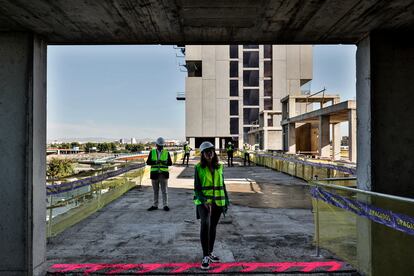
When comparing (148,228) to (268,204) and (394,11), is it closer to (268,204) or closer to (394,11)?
(268,204)

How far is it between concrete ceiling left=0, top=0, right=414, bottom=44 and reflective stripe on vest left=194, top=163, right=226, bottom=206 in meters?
1.92

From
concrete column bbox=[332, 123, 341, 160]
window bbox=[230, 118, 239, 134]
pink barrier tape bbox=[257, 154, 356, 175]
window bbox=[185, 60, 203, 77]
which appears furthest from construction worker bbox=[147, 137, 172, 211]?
window bbox=[230, 118, 239, 134]

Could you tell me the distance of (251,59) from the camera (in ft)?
218

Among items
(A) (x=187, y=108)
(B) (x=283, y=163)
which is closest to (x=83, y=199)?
(B) (x=283, y=163)

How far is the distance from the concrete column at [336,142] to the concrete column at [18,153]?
88.7 ft

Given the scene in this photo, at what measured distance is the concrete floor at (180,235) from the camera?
520 centimetres

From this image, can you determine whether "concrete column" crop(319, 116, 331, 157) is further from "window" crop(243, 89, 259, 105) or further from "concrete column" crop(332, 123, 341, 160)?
"window" crop(243, 89, 259, 105)

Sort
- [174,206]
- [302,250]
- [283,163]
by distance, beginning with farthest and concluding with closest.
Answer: [283,163] < [174,206] < [302,250]

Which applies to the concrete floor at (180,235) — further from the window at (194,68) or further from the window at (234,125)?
the window at (194,68)

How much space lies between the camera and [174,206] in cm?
951

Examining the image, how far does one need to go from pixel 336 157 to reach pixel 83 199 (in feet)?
80.8

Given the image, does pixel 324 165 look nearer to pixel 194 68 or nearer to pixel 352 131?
pixel 352 131

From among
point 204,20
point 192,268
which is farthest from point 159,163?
point 204,20

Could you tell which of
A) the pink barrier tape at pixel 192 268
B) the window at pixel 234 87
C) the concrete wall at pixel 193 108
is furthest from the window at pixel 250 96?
the pink barrier tape at pixel 192 268
